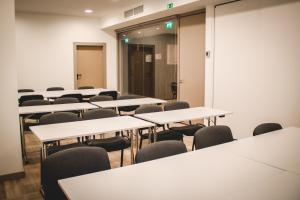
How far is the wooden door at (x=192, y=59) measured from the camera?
607 centimetres

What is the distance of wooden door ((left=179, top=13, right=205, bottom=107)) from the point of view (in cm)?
607

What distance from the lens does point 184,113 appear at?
4078 mm

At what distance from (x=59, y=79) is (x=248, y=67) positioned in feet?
18.7

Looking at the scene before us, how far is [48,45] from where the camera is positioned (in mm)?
8422

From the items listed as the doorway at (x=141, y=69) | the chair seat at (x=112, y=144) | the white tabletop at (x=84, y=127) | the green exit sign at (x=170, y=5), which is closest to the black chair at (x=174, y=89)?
the doorway at (x=141, y=69)

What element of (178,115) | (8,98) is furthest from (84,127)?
(178,115)

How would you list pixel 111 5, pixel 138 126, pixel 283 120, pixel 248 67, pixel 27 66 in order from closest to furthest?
pixel 138 126, pixel 283 120, pixel 248 67, pixel 111 5, pixel 27 66

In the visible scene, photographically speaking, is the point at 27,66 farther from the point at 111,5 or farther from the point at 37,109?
the point at 37,109

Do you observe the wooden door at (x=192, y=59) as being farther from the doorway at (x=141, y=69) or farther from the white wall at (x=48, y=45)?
the white wall at (x=48, y=45)

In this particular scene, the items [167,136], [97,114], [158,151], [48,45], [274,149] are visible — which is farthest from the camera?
[48,45]

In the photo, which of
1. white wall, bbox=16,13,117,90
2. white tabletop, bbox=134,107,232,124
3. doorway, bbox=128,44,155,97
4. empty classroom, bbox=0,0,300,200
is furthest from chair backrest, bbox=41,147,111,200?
white wall, bbox=16,13,117,90

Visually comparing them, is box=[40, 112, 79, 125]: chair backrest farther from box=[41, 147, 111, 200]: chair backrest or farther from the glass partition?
the glass partition

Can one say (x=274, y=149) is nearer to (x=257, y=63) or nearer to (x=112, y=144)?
(x=112, y=144)

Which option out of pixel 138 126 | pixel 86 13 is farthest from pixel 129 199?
pixel 86 13
